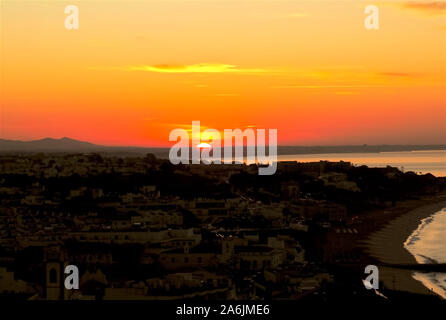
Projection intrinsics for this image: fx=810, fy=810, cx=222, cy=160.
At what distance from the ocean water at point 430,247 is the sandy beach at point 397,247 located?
17 centimetres

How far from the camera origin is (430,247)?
19.4m

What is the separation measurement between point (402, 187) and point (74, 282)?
3550cm

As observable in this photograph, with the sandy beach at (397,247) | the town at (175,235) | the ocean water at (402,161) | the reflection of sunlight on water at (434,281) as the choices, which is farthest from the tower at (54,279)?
the ocean water at (402,161)

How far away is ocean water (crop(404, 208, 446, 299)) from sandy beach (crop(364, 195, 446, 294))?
0.17 meters

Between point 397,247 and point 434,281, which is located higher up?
point 434,281

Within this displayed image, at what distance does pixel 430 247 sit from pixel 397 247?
0.80 metres

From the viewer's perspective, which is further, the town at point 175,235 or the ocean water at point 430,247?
the ocean water at point 430,247

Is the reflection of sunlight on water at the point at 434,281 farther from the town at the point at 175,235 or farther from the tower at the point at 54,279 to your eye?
the tower at the point at 54,279

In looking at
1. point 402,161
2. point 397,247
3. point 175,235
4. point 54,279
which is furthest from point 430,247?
point 402,161

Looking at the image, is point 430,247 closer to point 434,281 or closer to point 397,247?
point 397,247

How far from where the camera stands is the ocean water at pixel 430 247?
44.2 ft

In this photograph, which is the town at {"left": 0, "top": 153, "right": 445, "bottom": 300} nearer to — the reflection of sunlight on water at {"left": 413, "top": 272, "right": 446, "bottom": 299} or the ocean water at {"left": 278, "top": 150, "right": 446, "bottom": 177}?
the reflection of sunlight on water at {"left": 413, "top": 272, "right": 446, "bottom": 299}

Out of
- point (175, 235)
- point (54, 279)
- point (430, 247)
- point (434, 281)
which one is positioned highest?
point (54, 279)
